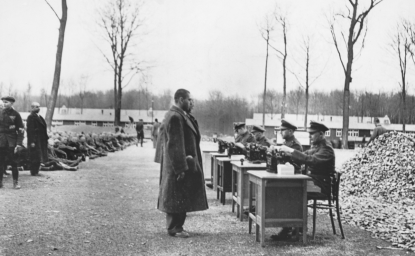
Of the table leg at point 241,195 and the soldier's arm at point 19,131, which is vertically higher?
the soldier's arm at point 19,131

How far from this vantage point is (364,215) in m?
8.67

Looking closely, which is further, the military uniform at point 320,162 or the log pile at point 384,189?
the log pile at point 384,189

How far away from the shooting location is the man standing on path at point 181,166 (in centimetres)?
650

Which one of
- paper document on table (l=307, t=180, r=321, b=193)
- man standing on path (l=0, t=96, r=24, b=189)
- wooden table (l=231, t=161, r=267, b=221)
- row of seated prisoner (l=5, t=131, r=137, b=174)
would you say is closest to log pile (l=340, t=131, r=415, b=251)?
paper document on table (l=307, t=180, r=321, b=193)

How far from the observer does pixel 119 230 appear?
7.00 meters

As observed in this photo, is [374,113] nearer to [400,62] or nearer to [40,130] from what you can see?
[400,62]

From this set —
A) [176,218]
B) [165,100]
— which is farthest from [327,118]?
[176,218]

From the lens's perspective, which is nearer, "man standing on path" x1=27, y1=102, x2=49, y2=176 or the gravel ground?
the gravel ground

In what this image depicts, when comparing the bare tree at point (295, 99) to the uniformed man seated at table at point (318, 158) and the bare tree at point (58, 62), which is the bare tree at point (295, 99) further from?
the uniformed man seated at table at point (318, 158)

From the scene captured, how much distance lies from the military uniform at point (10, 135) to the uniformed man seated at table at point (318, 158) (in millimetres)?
6562

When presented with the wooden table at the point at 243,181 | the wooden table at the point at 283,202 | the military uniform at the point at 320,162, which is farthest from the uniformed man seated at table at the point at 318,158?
the wooden table at the point at 243,181

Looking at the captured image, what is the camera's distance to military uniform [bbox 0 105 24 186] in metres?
10.8

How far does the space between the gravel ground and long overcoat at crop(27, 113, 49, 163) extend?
1.78m

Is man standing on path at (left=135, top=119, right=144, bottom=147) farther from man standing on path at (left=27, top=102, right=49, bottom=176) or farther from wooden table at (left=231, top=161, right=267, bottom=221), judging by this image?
wooden table at (left=231, top=161, right=267, bottom=221)
